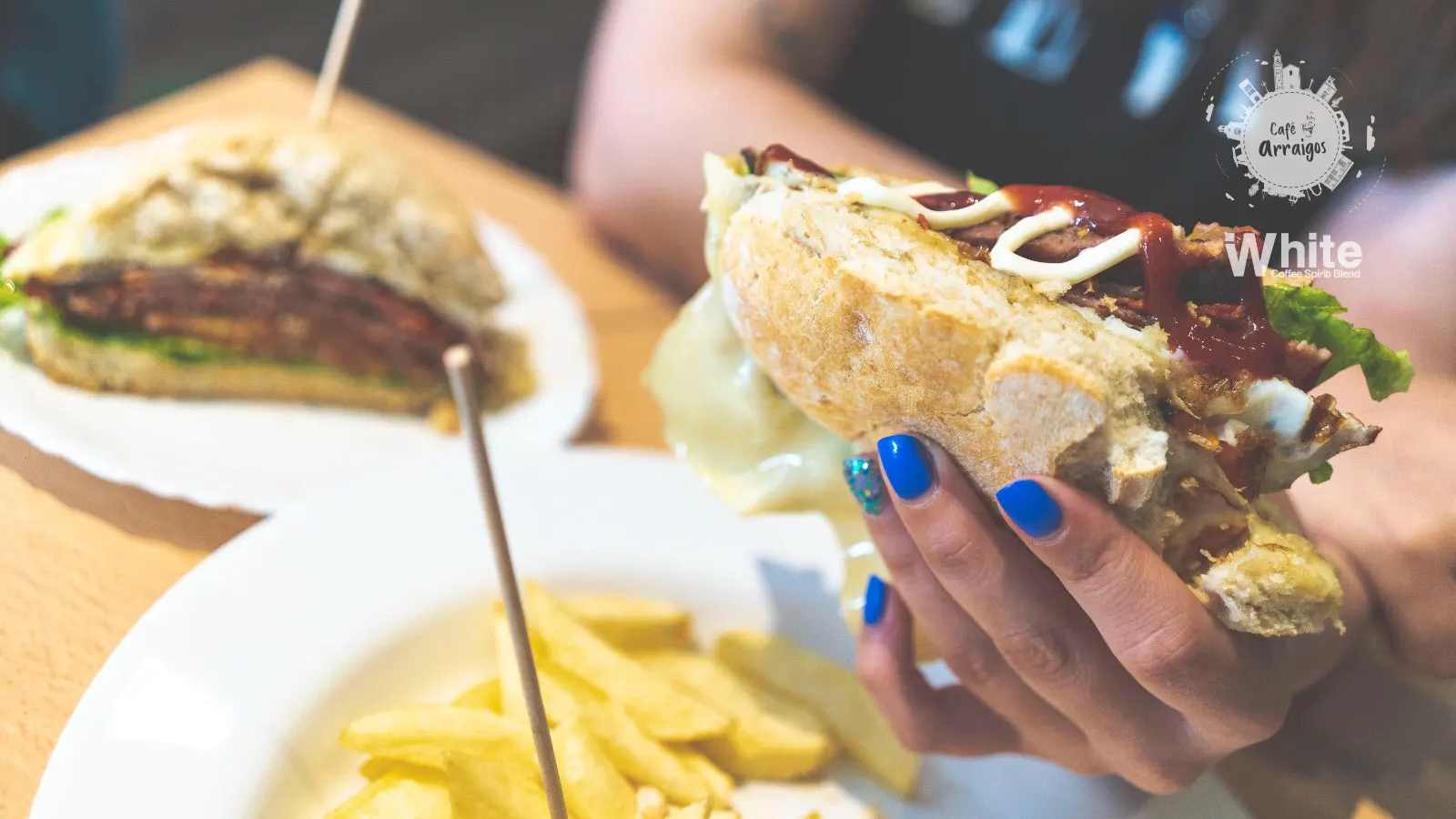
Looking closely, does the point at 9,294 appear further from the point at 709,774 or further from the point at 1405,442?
the point at 1405,442

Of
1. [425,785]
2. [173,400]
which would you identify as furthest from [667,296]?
[425,785]

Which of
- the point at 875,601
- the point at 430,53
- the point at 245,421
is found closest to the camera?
the point at 875,601

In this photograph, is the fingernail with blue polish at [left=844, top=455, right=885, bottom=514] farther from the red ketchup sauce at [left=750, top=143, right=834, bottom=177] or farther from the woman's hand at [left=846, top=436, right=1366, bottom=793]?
the red ketchup sauce at [left=750, top=143, right=834, bottom=177]

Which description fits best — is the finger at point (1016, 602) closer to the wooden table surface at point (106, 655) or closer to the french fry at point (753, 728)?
the wooden table surface at point (106, 655)

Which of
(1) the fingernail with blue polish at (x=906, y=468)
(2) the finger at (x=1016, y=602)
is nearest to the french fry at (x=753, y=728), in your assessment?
(2) the finger at (x=1016, y=602)

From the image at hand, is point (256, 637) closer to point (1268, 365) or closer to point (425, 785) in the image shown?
point (425, 785)

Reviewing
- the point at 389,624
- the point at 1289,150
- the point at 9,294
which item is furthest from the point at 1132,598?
the point at 9,294

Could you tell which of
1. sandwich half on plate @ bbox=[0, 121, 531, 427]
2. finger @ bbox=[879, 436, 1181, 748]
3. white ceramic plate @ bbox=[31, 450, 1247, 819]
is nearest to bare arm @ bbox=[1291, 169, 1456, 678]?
finger @ bbox=[879, 436, 1181, 748]
